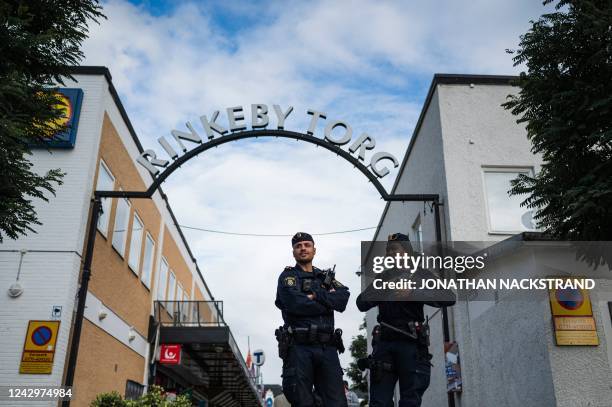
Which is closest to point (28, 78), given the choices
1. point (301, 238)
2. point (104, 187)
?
point (301, 238)

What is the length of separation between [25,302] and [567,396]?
34.0 feet

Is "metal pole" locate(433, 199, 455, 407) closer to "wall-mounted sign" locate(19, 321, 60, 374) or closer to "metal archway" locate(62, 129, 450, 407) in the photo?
"metal archway" locate(62, 129, 450, 407)

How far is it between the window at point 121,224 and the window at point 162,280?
519 centimetres

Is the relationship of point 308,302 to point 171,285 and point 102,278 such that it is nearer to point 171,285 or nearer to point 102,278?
point 102,278

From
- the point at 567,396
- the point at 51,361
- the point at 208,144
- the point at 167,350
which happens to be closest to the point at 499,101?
the point at 208,144

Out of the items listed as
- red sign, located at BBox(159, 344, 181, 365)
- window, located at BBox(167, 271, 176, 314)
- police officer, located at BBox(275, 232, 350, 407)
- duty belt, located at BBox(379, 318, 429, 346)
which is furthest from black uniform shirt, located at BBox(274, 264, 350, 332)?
window, located at BBox(167, 271, 176, 314)

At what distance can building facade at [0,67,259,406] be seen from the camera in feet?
40.0

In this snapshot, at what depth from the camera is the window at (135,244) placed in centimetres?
1805

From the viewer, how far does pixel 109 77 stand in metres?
14.5

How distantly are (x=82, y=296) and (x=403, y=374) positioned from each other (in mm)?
8881

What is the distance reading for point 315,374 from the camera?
17.7 feet

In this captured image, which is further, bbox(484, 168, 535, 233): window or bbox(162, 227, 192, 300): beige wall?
bbox(162, 227, 192, 300): beige wall

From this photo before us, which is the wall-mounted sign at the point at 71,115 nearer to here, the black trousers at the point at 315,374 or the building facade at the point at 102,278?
the building facade at the point at 102,278

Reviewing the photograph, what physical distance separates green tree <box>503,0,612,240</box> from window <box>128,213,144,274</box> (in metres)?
13.4
